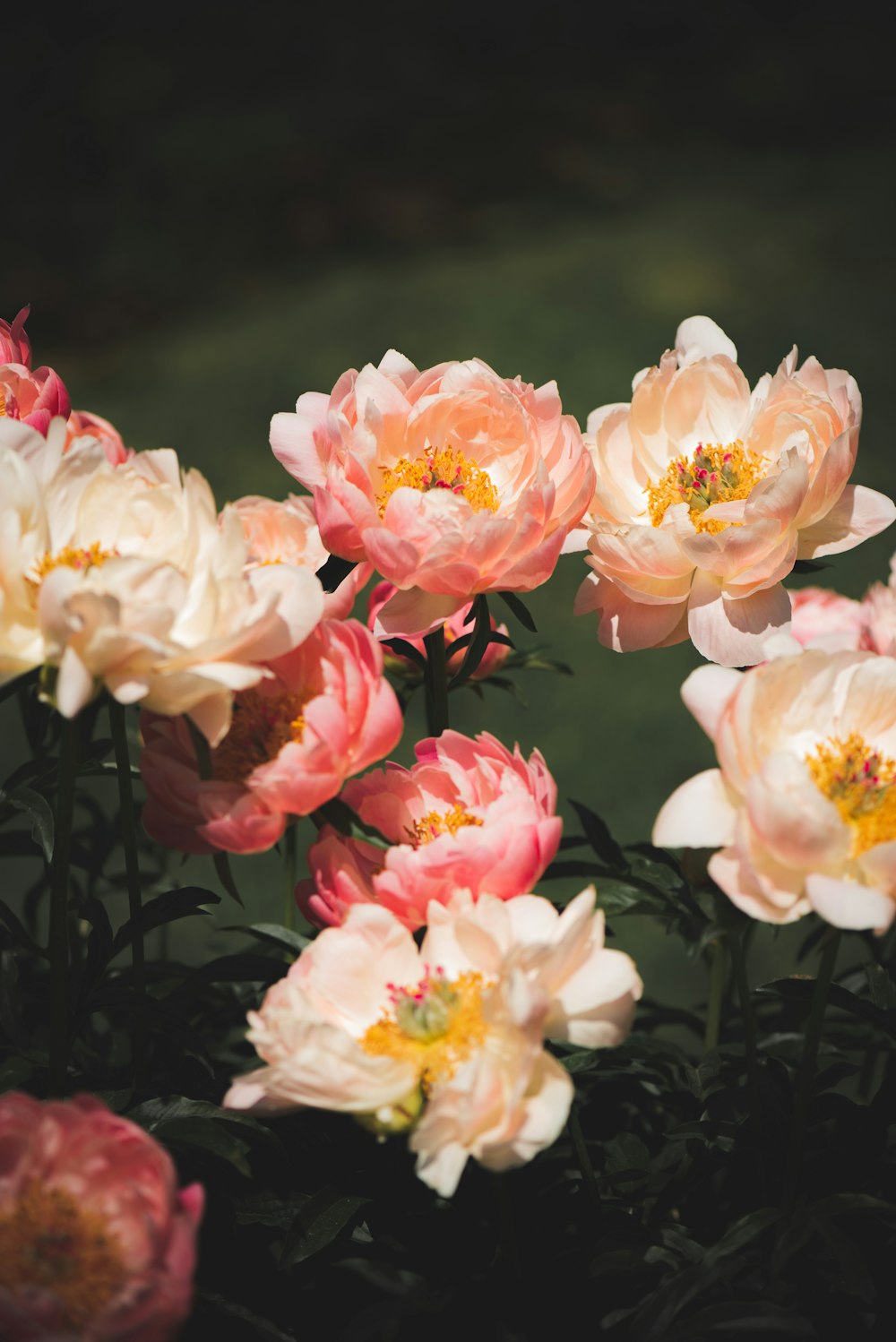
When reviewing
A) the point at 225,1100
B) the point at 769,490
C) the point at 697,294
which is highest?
the point at 769,490

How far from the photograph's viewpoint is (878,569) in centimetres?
188

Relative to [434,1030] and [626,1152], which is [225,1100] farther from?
[626,1152]

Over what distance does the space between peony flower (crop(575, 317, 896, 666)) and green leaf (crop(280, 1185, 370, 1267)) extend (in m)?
0.26

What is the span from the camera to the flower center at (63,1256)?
1.27ft

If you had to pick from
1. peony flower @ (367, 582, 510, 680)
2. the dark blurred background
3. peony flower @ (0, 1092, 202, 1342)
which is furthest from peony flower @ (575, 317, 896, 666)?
the dark blurred background

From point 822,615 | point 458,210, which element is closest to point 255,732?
point 822,615

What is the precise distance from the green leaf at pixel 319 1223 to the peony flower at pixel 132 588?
0.64ft

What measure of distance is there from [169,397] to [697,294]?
981 millimetres

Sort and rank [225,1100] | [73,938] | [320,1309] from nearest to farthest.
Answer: [225,1100]
[320,1309]
[73,938]

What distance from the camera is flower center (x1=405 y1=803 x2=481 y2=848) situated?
1.72 ft

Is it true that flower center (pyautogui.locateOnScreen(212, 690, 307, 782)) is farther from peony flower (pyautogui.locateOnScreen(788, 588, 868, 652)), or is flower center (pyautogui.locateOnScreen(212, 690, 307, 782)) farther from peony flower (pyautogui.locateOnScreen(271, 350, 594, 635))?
peony flower (pyautogui.locateOnScreen(788, 588, 868, 652))

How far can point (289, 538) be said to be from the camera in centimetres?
62

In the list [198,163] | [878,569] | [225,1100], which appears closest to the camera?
[225,1100]

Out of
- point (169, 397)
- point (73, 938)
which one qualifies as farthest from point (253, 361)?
point (73, 938)
